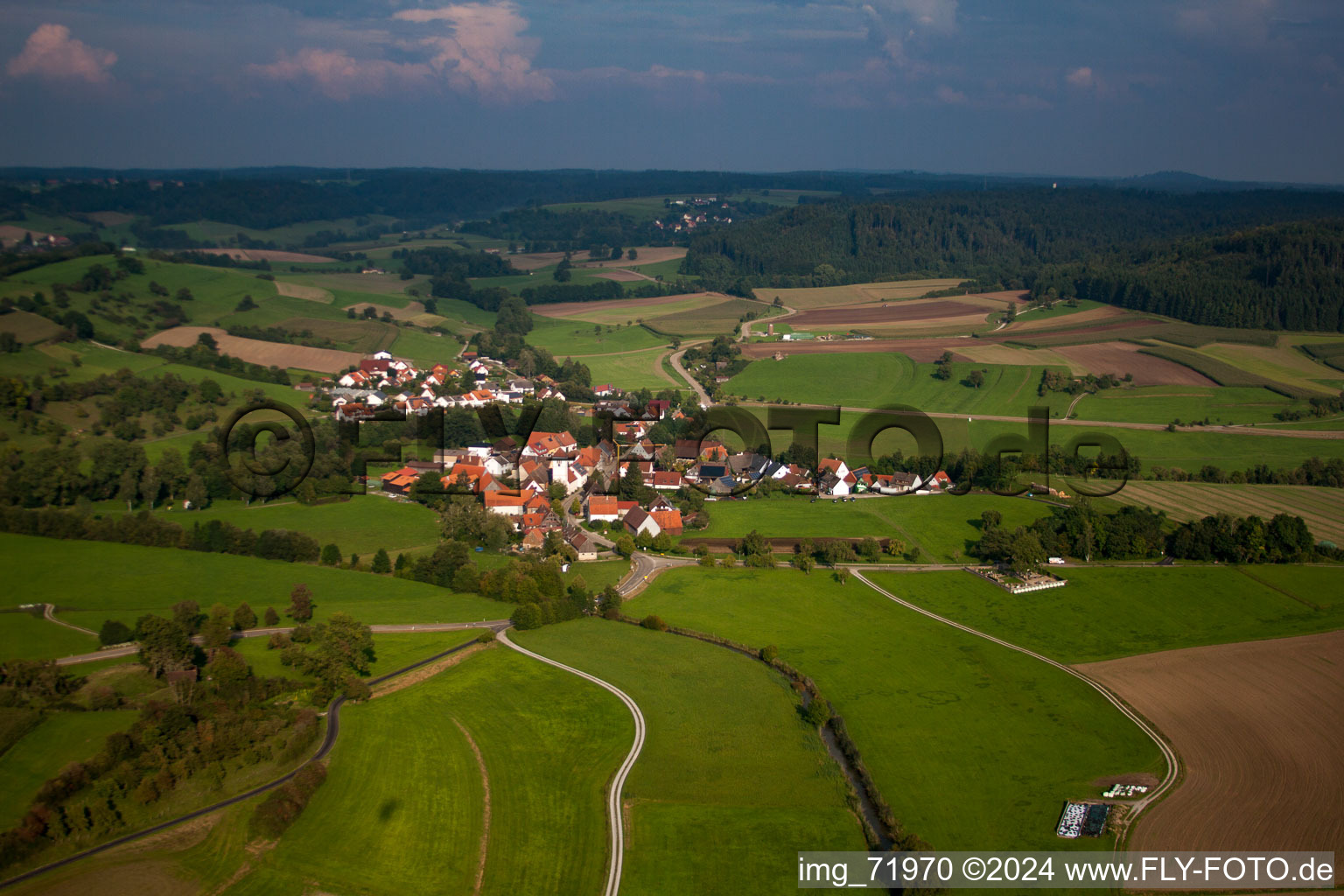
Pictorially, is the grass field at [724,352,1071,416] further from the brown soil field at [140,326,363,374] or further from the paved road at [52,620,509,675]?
the paved road at [52,620,509,675]

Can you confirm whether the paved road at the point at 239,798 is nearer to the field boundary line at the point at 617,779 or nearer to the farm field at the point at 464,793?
the field boundary line at the point at 617,779

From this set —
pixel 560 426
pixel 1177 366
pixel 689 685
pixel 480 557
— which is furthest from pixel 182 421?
pixel 1177 366

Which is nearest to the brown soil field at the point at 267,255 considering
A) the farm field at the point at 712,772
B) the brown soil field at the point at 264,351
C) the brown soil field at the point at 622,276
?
the brown soil field at the point at 622,276

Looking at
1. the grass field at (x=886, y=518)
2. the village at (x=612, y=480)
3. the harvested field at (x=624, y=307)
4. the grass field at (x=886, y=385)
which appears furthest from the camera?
the harvested field at (x=624, y=307)

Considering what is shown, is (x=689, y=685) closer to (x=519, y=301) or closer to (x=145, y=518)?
(x=145, y=518)

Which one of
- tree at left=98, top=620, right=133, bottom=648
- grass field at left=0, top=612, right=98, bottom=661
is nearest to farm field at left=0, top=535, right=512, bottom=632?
grass field at left=0, top=612, right=98, bottom=661
